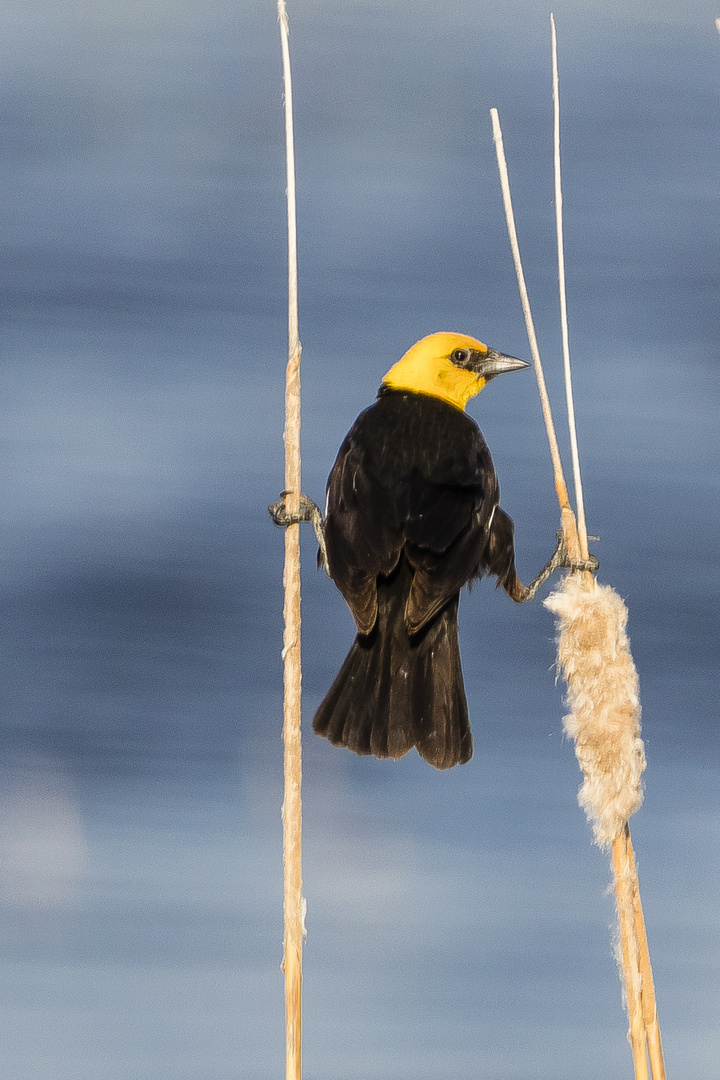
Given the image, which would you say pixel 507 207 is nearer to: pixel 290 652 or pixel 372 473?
pixel 372 473

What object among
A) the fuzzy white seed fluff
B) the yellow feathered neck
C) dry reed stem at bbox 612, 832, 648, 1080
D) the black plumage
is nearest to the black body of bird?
the black plumage

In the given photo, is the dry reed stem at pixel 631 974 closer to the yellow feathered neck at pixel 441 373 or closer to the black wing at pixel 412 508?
the black wing at pixel 412 508

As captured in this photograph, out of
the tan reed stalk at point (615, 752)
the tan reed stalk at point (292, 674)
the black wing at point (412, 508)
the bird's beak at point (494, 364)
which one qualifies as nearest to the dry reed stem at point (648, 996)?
the tan reed stalk at point (615, 752)

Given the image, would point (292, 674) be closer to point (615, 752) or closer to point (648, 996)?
point (615, 752)

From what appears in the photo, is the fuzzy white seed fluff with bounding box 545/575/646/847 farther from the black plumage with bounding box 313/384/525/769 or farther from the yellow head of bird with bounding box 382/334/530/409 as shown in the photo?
the yellow head of bird with bounding box 382/334/530/409

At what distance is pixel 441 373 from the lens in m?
3.70

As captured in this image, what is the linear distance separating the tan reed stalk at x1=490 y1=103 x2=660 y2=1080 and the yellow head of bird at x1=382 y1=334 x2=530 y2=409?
3.64 ft

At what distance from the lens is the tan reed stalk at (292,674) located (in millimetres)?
2115

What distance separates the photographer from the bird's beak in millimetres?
3650

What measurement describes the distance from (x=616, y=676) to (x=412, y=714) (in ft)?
2.15

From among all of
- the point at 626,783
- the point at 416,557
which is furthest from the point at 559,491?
the point at 626,783

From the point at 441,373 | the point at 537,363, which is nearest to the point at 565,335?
the point at 537,363

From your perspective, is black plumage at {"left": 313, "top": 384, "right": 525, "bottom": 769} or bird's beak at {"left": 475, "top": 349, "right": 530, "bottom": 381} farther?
bird's beak at {"left": 475, "top": 349, "right": 530, "bottom": 381}

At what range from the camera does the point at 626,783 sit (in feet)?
7.57
